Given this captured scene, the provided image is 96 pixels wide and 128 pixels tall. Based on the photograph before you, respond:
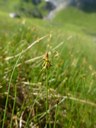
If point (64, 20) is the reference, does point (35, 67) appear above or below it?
below

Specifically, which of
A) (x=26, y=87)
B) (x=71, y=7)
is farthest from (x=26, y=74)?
(x=71, y=7)

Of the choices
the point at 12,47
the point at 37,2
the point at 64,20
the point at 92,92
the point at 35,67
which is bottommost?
the point at 92,92

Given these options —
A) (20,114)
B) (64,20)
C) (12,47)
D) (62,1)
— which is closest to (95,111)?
(20,114)

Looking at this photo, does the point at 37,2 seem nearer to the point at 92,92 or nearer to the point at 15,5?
the point at 15,5

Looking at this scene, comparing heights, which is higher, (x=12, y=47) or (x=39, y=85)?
(x=12, y=47)

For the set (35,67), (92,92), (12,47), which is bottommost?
(92,92)

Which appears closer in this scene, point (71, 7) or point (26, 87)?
point (26, 87)

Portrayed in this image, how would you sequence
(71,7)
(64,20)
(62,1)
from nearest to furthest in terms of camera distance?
1. (64,20)
2. (71,7)
3. (62,1)

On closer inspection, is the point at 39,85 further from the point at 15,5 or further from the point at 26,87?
the point at 15,5

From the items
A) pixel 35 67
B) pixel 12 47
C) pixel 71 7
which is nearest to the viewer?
pixel 35 67
